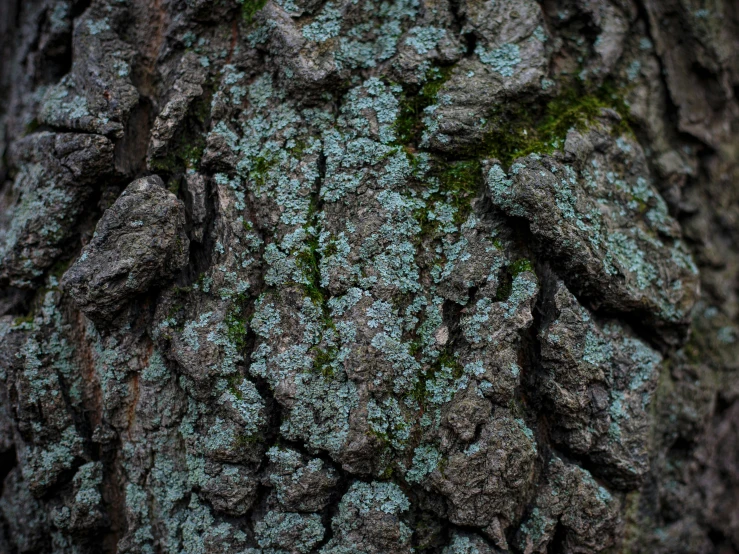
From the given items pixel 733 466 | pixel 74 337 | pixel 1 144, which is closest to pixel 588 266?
pixel 733 466

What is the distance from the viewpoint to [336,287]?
186 cm

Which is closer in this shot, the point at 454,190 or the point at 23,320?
the point at 454,190

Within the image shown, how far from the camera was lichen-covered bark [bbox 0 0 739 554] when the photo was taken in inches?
72.0

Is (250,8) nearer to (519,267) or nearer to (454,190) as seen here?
(454,190)

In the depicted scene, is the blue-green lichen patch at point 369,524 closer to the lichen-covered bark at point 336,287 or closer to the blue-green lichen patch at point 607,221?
the lichen-covered bark at point 336,287

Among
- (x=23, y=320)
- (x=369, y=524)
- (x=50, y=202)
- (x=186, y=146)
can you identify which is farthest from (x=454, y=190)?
(x=23, y=320)

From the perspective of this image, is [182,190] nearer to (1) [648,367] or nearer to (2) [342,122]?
(2) [342,122]

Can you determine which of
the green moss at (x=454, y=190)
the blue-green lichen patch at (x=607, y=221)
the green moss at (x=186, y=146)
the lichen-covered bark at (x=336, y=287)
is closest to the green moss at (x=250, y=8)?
the lichen-covered bark at (x=336, y=287)

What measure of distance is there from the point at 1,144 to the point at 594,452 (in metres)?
3.12

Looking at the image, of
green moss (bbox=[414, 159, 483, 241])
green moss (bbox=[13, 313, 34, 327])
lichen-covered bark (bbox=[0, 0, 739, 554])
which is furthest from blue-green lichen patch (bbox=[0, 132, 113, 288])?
green moss (bbox=[414, 159, 483, 241])

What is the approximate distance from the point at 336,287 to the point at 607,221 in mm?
1059

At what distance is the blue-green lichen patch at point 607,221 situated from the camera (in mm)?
1879

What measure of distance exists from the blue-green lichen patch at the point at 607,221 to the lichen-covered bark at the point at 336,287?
0.4 inches

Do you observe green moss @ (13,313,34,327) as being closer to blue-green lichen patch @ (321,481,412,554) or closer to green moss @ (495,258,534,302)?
blue-green lichen patch @ (321,481,412,554)
